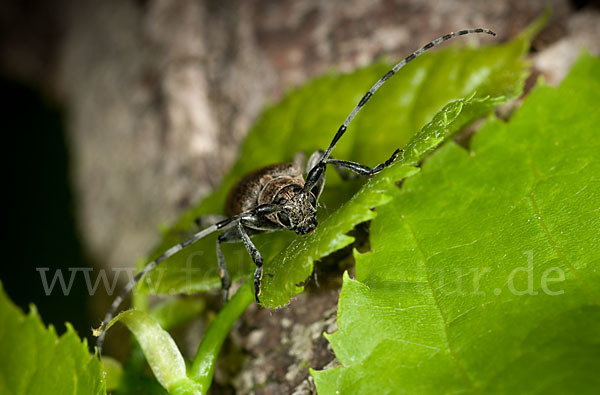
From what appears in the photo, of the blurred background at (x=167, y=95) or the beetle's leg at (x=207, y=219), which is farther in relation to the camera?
the blurred background at (x=167, y=95)

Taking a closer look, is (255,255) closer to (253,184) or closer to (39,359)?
(253,184)

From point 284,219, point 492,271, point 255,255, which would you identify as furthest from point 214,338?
point 492,271

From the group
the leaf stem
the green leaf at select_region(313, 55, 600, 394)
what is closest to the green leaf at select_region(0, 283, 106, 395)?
the leaf stem

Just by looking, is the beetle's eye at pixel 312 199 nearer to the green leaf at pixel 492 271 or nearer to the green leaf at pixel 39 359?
the green leaf at pixel 492 271

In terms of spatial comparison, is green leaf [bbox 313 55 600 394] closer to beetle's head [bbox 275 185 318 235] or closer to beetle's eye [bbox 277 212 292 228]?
beetle's head [bbox 275 185 318 235]

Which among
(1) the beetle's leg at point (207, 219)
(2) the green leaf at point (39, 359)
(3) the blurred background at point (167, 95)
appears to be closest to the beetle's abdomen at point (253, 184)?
(1) the beetle's leg at point (207, 219)

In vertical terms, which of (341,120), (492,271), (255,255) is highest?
→ (341,120)
